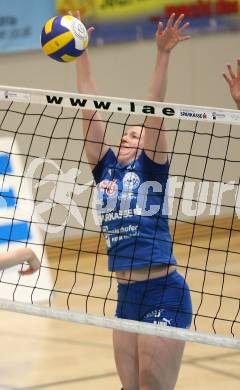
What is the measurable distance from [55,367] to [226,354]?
135 centimetres

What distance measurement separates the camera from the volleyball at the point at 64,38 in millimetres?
5723

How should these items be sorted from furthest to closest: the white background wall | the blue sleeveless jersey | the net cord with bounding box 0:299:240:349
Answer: the white background wall
the blue sleeveless jersey
the net cord with bounding box 0:299:240:349

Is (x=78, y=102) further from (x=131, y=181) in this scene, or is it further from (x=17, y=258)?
(x=17, y=258)

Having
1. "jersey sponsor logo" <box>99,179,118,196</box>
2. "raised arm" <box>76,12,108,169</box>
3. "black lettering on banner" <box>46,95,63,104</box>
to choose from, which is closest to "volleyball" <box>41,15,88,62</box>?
"raised arm" <box>76,12,108,169</box>

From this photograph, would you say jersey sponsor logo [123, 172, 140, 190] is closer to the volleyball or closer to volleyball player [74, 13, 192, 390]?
volleyball player [74, 13, 192, 390]

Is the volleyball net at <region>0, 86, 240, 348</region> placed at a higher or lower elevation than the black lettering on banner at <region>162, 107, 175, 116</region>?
lower

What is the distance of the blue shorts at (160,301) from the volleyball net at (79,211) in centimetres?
199

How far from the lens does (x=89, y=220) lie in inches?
384

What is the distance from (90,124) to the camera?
588 centimetres

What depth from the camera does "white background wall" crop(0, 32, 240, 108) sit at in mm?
9398

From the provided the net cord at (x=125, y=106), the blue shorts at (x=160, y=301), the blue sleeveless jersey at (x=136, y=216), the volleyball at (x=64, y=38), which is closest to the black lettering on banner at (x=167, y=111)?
the net cord at (x=125, y=106)

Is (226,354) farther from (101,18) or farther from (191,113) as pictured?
(101,18)

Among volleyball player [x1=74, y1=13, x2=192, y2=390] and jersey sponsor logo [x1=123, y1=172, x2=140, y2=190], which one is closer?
volleyball player [x1=74, y1=13, x2=192, y2=390]

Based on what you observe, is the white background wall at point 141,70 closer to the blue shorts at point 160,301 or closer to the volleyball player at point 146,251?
the volleyball player at point 146,251
